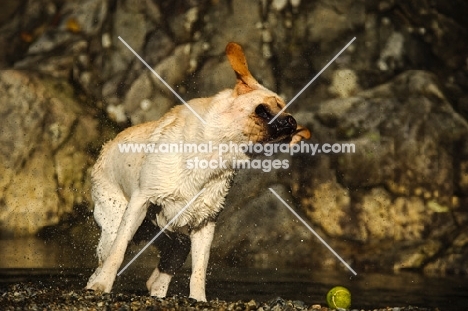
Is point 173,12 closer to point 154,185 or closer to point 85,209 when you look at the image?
point 85,209

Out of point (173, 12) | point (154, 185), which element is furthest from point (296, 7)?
point (154, 185)

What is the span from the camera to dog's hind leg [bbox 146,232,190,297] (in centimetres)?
845

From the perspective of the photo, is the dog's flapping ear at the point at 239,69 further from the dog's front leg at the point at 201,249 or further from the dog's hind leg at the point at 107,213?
the dog's hind leg at the point at 107,213

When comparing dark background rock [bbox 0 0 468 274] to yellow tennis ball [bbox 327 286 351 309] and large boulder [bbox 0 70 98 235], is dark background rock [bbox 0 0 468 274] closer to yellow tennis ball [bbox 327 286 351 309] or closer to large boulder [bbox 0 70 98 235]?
large boulder [bbox 0 70 98 235]

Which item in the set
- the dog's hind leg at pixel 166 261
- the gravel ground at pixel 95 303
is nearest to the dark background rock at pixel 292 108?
the dog's hind leg at pixel 166 261

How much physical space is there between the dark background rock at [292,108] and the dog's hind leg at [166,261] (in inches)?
187

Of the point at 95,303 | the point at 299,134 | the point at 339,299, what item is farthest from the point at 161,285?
the point at 299,134

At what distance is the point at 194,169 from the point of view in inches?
297

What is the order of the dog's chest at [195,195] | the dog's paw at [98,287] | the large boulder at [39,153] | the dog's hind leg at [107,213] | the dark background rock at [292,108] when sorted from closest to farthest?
the dog's paw at [98,287] → the dog's chest at [195,195] → the dog's hind leg at [107,213] → the dark background rock at [292,108] → the large boulder at [39,153]

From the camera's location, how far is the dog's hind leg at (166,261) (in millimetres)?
8453

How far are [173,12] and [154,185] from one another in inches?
346

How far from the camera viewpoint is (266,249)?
1370 centimetres

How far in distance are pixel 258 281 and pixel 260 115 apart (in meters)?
3.89

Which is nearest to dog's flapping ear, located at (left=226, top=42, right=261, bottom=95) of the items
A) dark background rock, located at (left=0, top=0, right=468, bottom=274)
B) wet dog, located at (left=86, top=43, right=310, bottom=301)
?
wet dog, located at (left=86, top=43, right=310, bottom=301)
